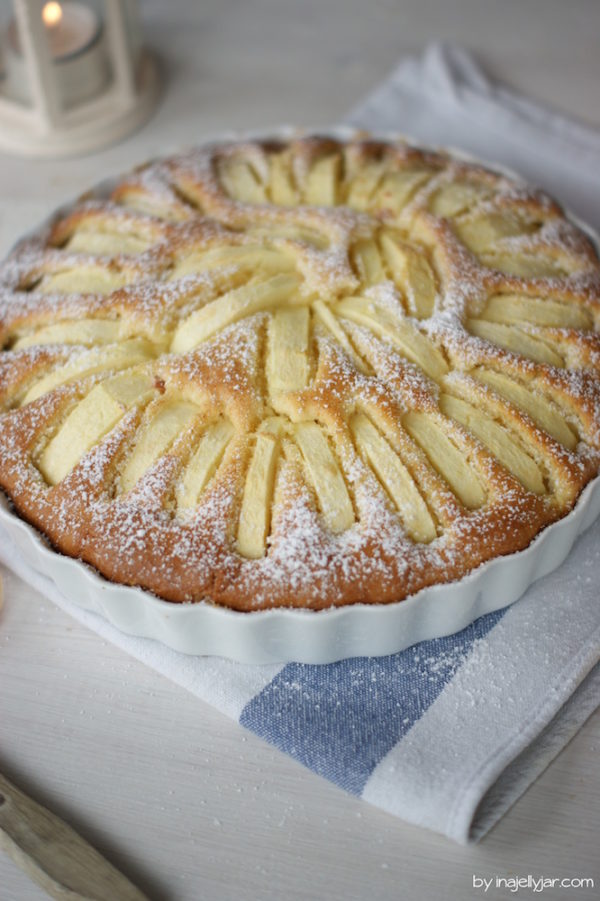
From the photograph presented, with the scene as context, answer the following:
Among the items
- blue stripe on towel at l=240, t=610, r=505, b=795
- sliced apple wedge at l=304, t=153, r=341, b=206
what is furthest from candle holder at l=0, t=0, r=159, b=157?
blue stripe on towel at l=240, t=610, r=505, b=795

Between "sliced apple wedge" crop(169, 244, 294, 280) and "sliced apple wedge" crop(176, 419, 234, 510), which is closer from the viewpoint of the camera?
"sliced apple wedge" crop(176, 419, 234, 510)

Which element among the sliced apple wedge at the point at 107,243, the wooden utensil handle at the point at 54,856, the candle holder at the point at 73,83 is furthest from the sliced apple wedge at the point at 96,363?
the candle holder at the point at 73,83

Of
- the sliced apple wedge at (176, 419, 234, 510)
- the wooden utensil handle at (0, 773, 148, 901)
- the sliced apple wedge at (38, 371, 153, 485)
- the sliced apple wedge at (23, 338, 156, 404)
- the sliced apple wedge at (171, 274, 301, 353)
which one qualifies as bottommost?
the wooden utensil handle at (0, 773, 148, 901)

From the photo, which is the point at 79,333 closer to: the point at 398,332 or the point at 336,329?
the point at 336,329

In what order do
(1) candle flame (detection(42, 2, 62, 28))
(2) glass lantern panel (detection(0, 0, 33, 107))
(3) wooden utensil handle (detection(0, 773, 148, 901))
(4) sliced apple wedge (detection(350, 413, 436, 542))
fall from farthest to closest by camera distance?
(2) glass lantern panel (detection(0, 0, 33, 107))
(1) candle flame (detection(42, 2, 62, 28))
(4) sliced apple wedge (detection(350, 413, 436, 542))
(3) wooden utensil handle (detection(0, 773, 148, 901))

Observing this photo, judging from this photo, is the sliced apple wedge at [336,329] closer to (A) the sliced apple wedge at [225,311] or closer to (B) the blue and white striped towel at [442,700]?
(A) the sliced apple wedge at [225,311]

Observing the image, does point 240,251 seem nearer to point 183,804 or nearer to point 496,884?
point 183,804

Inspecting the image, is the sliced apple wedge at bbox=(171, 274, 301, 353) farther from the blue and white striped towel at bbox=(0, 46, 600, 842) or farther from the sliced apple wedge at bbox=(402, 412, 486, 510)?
the blue and white striped towel at bbox=(0, 46, 600, 842)

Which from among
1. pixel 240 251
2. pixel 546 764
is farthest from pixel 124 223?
pixel 546 764
